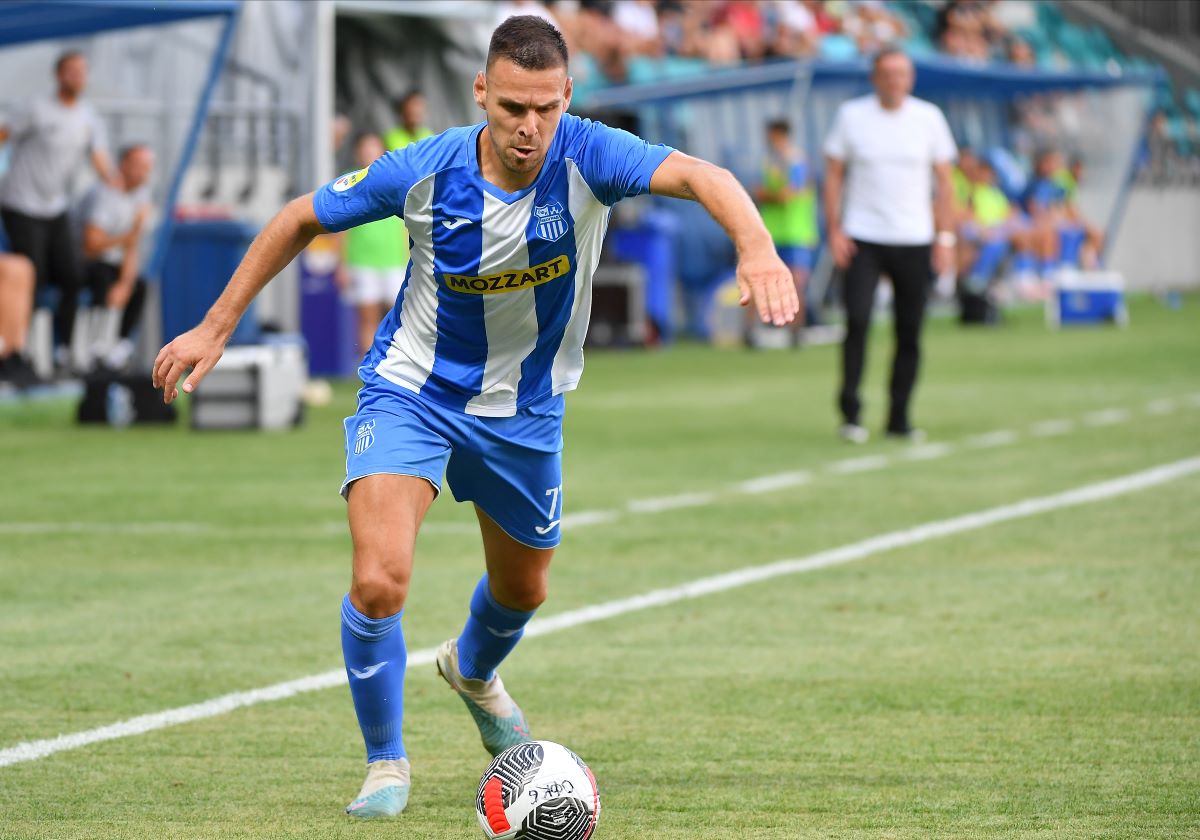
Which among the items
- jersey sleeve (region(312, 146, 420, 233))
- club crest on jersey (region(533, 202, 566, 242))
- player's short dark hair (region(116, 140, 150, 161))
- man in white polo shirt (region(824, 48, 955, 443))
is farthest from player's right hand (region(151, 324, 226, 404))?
player's short dark hair (region(116, 140, 150, 161))

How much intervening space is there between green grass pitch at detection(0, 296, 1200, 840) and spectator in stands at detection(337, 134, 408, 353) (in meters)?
4.31

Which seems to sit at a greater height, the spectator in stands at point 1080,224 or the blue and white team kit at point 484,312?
the blue and white team kit at point 484,312

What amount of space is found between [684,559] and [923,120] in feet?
18.5

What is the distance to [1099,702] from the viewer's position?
5969 mm

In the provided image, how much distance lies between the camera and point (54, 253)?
1591 cm

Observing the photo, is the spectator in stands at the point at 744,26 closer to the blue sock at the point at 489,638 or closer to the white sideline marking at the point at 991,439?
the white sideline marking at the point at 991,439

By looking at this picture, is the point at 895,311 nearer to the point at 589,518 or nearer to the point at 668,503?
the point at 668,503

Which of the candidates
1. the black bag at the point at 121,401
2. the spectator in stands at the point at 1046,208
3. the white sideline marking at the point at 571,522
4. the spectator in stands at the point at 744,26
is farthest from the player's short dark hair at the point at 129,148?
the spectator in stands at the point at 1046,208

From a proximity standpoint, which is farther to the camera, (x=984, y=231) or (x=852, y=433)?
(x=984, y=231)

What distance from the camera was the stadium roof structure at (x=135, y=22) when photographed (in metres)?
13.0

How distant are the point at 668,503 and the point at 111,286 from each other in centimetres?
737

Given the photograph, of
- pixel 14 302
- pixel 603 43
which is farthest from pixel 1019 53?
pixel 14 302

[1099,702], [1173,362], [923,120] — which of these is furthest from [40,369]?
[1099,702]

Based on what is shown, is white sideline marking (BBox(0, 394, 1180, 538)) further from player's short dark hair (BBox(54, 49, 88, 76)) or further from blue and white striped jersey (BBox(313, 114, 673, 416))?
player's short dark hair (BBox(54, 49, 88, 76))
